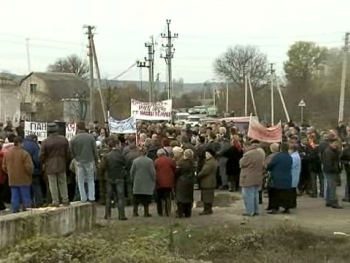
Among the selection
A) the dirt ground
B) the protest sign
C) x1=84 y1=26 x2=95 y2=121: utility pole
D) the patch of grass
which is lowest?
the dirt ground

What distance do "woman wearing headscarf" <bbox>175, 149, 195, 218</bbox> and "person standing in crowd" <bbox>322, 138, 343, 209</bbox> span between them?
11.3ft

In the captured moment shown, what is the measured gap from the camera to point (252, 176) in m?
16.2

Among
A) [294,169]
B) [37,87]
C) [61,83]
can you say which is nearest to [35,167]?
[294,169]

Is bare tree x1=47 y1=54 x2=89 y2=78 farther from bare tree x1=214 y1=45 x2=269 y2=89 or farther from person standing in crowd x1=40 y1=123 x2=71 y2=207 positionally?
person standing in crowd x1=40 y1=123 x2=71 y2=207

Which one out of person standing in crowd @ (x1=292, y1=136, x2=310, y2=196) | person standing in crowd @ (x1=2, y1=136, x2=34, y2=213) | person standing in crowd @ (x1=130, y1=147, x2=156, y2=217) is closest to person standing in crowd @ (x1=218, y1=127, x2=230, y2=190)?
person standing in crowd @ (x1=292, y1=136, x2=310, y2=196)

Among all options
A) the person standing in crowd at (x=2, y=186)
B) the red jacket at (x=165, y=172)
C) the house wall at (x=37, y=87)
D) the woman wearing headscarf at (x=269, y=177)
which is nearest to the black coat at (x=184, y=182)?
the red jacket at (x=165, y=172)

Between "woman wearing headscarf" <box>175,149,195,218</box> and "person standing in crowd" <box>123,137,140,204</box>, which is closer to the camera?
"woman wearing headscarf" <box>175,149,195,218</box>

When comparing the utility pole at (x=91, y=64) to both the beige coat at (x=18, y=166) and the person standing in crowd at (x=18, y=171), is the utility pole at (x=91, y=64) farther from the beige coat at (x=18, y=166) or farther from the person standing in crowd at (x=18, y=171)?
the beige coat at (x=18, y=166)

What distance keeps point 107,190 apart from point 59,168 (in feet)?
4.14

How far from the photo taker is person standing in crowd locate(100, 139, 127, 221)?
16.1 m

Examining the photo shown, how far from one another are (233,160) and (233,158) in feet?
0.27

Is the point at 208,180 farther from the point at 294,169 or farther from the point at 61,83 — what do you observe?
the point at 61,83

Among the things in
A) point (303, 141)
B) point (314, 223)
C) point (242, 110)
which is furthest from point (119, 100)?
point (314, 223)

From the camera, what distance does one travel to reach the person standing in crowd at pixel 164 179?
16.5 meters
